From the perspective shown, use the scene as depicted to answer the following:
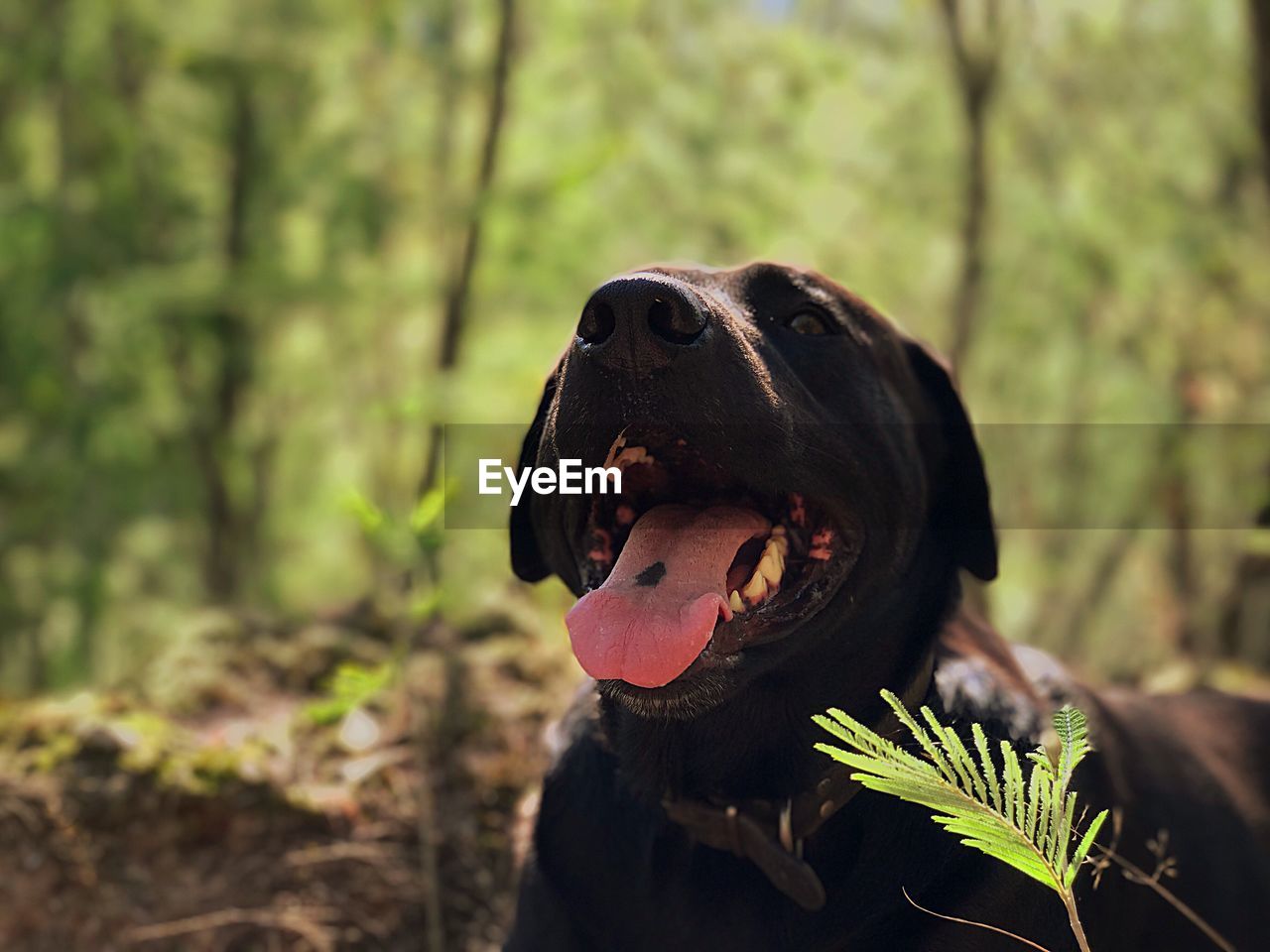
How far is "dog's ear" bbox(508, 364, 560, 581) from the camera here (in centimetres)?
247

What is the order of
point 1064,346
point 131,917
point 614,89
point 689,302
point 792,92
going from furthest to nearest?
1. point 1064,346
2. point 792,92
3. point 614,89
4. point 131,917
5. point 689,302

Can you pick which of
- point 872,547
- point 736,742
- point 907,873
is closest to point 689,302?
point 872,547

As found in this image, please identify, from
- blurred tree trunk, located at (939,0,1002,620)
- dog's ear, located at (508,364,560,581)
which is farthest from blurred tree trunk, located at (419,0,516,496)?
dog's ear, located at (508,364,560,581)

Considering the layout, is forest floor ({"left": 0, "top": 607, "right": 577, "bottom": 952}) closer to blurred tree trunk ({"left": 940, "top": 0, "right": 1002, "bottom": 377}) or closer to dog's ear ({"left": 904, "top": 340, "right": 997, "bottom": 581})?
dog's ear ({"left": 904, "top": 340, "right": 997, "bottom": 581})

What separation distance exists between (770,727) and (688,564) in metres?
0.40

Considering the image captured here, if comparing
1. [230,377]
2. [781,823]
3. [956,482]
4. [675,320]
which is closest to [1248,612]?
[956,482]

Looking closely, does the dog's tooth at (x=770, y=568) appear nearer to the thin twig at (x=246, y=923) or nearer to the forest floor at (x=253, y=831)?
the forest floor at (x=253, y=831)

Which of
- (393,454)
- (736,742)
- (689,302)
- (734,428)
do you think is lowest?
(393,454)

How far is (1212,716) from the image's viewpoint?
321 centimetres

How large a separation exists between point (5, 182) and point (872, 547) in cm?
Answer: 1148

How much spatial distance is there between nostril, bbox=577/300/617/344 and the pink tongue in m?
0.41

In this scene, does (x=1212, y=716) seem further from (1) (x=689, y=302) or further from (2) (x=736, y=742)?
(1) (x=689, y=302)

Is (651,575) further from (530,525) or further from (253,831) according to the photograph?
(253,831)

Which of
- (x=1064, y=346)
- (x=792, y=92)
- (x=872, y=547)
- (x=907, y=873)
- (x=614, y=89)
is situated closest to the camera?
(x=907, y=873)
